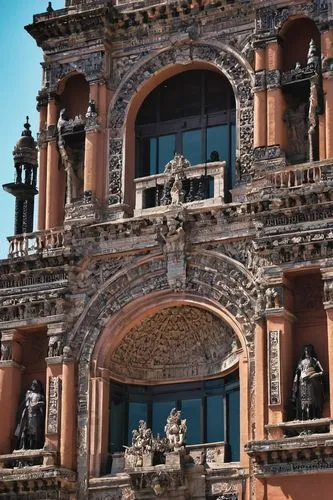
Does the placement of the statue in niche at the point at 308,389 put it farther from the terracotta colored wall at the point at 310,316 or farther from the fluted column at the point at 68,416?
the fluted column at the point at 68,416

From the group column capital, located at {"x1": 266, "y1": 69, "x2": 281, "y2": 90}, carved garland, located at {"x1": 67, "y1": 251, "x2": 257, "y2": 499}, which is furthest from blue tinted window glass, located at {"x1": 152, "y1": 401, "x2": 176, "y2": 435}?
column capital, located at {"x1": 266, "y1": 69, "x2": 281, "y2": 90}

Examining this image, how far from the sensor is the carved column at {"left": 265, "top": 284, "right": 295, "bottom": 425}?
31.3 m

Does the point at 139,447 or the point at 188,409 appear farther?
the point at 188,409

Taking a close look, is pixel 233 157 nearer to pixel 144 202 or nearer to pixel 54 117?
pixel 144 202

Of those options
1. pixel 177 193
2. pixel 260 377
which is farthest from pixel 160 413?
pixel 177 193

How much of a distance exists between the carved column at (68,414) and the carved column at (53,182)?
397 centimetres

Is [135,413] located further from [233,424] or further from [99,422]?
[233,424]

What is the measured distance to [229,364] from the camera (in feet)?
111

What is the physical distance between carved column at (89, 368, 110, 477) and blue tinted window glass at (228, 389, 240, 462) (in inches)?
117

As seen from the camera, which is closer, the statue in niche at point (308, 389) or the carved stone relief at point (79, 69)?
the statue in niche at point (308, 389)

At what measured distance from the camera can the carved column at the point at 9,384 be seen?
34500mm

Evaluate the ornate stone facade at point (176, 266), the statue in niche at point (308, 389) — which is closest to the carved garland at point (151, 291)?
the ornate stone facade at point (176, 266)

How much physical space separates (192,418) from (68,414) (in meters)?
2.99

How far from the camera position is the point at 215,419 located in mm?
33719
